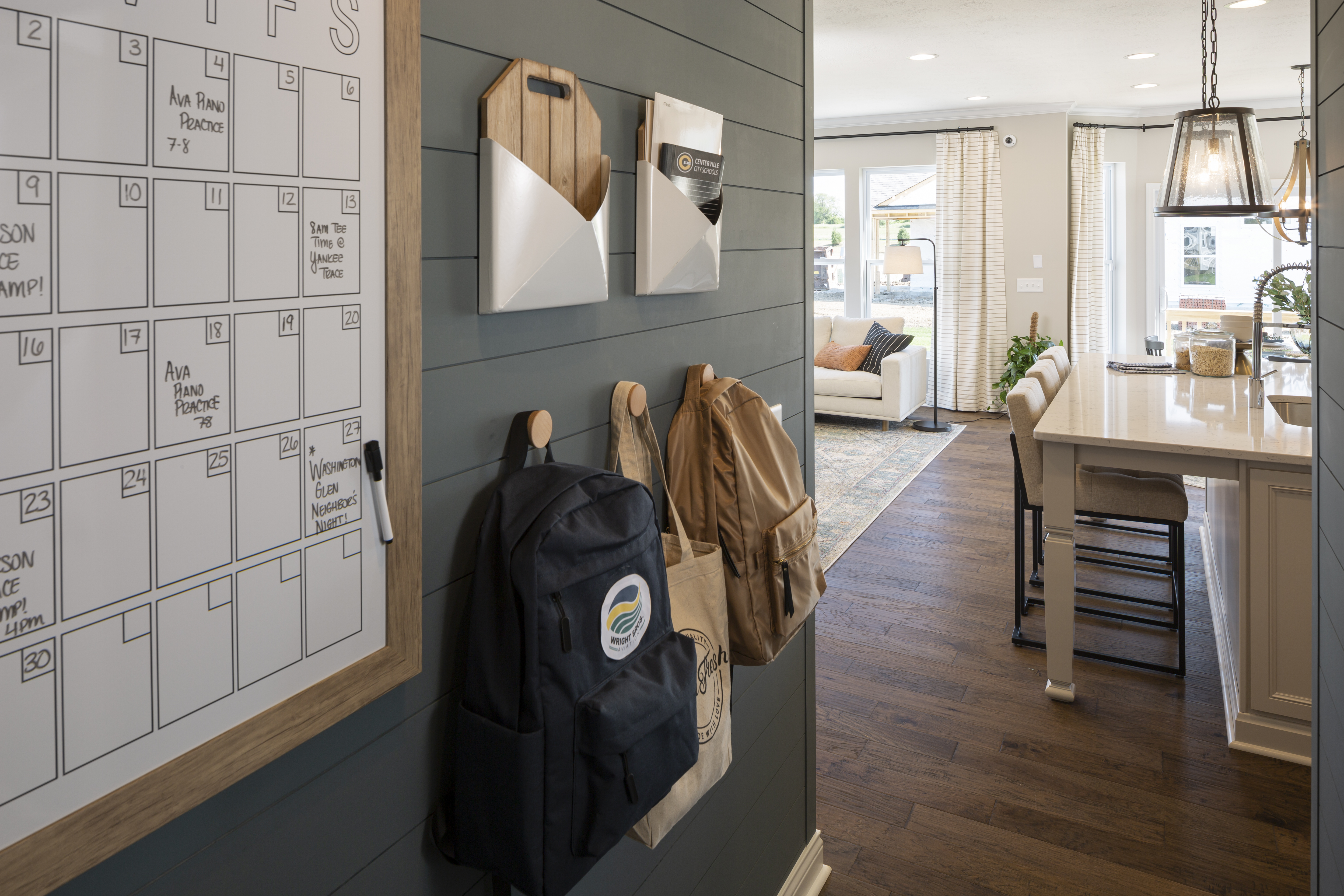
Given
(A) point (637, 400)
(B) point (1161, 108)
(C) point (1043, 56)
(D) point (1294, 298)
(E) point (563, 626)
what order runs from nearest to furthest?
1. (E) point (563, 626)
2. (A) point (637, 400)
3. (D) point (1294, 298)
4. (C) point (1043, 56)
5. (B) point (1161, 108)

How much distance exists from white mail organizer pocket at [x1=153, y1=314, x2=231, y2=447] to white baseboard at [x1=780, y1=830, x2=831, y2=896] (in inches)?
63.9

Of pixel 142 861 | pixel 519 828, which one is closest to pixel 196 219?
pixel 142 861

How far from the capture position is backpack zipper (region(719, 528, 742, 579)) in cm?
129

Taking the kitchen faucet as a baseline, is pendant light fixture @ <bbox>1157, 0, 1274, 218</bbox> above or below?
above

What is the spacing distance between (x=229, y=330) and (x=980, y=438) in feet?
21.7

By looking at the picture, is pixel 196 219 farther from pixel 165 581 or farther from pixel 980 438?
pixel 980 438

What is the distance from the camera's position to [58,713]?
22.8 inches

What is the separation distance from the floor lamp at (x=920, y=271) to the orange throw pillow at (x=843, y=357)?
57 cm

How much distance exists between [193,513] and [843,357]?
6664mm

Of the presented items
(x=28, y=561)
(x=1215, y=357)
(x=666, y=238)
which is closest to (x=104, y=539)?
(x=28, y=561)

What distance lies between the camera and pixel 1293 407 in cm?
318

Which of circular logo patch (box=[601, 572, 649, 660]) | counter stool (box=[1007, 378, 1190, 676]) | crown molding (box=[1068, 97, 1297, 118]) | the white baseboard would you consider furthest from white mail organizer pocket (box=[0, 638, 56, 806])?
crown molding (box=[1068, 97, 1297, 118])

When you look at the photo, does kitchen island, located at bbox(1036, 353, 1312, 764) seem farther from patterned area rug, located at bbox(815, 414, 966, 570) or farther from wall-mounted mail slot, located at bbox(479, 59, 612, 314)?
wall-mounted mail slot, located at bbox(479, 59, 612, 314)

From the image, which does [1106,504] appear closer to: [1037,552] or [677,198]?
[1037,552]
